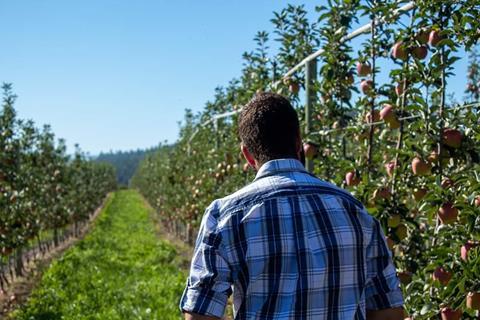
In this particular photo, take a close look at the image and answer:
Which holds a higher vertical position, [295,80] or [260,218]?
[295,80]

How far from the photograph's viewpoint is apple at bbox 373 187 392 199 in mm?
3252

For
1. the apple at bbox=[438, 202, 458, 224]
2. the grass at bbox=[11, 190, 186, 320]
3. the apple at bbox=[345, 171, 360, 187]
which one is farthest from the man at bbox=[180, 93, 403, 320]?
the grass at bbox=[11, 190, 186, 320]

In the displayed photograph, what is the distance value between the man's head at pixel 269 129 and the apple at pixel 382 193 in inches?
61.8

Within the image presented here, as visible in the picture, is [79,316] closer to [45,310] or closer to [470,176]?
[45,310]

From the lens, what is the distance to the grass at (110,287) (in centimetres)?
644

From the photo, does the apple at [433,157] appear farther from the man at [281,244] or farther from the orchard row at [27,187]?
the orchard row at [27,187]

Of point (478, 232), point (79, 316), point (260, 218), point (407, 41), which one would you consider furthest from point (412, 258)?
point (79, 316)

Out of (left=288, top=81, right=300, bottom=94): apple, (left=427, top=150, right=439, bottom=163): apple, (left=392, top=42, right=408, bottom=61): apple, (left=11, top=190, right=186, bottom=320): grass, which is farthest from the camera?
(left=11, top=190, right=186, bottom=320): grass

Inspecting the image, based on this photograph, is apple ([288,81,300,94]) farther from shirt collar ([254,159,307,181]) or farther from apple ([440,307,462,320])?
shirt collar ([254,159,307,181])

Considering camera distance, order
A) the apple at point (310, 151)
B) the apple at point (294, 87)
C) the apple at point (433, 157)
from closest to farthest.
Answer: the apple at point (433, 157) → the apple at point (310, 151) → the apple at point (294, 87)

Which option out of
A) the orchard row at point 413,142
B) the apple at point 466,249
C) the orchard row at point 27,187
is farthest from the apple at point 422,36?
the orchard row at point 27,187

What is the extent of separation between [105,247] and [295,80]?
8.76 meters

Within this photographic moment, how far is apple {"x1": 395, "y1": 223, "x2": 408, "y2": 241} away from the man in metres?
1.41

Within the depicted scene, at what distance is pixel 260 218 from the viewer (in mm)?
1713
